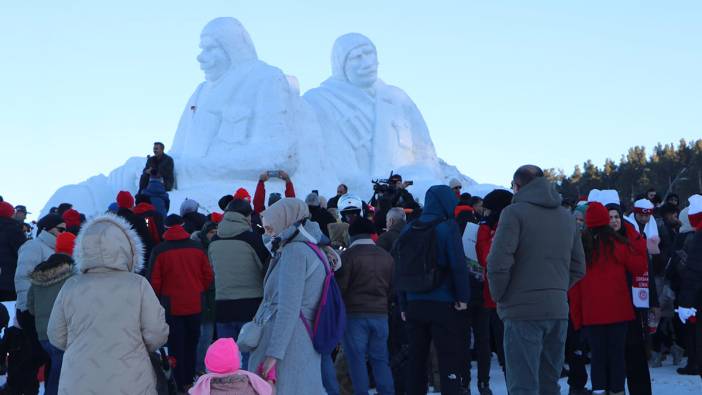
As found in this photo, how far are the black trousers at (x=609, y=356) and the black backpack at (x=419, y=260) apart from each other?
128cm

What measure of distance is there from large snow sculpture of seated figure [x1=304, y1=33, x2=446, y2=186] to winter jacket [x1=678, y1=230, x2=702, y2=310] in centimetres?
1371

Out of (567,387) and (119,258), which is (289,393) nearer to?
(119,258)

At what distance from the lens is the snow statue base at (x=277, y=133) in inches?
709

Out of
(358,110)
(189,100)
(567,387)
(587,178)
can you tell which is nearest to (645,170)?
(587,178)

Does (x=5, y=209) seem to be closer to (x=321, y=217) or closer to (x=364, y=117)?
(x=321, y=217)

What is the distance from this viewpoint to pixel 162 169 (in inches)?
609

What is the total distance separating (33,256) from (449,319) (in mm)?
3812

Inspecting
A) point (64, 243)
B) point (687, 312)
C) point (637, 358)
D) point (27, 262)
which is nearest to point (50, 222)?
point (27, 262)

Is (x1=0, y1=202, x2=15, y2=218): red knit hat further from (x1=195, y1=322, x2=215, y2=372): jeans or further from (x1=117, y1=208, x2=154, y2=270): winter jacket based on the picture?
(x1=195, y1=322, x2=215, y2=372): jeans

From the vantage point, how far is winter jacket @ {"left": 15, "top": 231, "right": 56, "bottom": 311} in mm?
8383

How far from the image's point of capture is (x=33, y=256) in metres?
8.55

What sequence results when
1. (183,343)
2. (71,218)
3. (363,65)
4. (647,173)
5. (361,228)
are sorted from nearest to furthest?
1. (361,228)
2. (183,343)
3. (71,218)
4. (363,65)
5. (647,173)

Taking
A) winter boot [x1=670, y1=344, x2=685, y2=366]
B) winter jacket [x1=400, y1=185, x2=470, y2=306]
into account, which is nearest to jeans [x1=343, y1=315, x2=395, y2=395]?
winter jacket [x1=400, y1=185, x2=470, y2=306]

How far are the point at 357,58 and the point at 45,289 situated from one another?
48.3 ft
